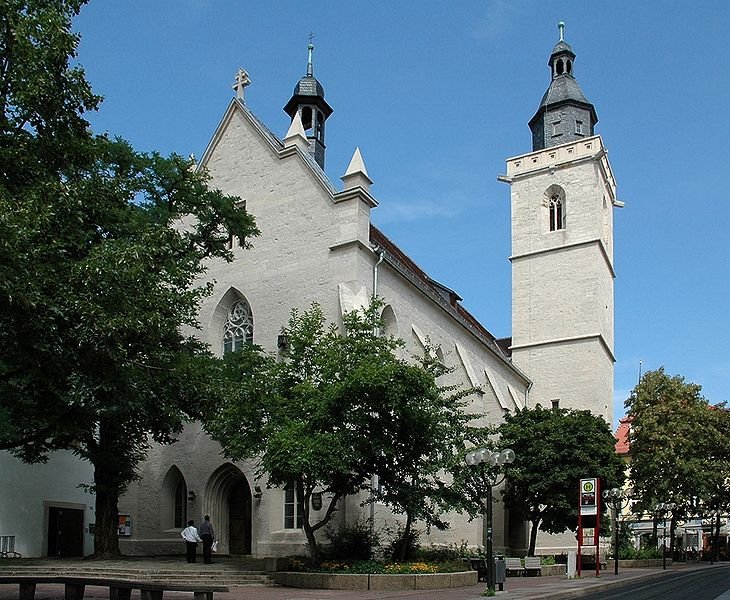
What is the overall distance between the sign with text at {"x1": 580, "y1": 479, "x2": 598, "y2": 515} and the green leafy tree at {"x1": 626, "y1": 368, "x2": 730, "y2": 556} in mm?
17176

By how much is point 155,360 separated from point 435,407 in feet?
29.3

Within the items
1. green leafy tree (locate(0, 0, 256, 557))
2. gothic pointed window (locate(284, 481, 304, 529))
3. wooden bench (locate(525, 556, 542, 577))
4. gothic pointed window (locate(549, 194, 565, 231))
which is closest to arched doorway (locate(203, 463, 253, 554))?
gothic pointed window (locate(284, 481, 304, 529))

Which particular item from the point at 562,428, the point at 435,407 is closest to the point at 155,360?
the point at 435,407

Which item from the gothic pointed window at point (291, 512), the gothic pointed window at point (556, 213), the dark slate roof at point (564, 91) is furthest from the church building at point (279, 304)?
the dark slate roof at point (564, 91)

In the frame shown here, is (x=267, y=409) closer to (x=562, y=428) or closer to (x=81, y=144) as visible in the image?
(x=81, y=144)

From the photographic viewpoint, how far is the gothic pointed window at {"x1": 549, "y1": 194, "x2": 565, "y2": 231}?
51125 mm

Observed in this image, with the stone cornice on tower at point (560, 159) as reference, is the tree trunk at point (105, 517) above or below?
below

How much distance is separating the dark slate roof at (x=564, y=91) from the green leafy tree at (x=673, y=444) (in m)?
17.7

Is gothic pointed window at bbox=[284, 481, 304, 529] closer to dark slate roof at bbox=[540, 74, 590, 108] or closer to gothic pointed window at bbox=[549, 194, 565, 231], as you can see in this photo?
gothic pointed window at bbox=[549, 194, 565, 231]

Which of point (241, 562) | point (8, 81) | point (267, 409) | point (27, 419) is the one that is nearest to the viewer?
point (8, 81)

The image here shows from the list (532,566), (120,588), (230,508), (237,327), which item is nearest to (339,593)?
(120,588)

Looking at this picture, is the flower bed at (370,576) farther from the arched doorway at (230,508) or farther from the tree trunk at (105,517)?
the arched doorway at (230,508)

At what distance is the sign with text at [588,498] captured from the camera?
25859 millimetres

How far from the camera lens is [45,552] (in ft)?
104
